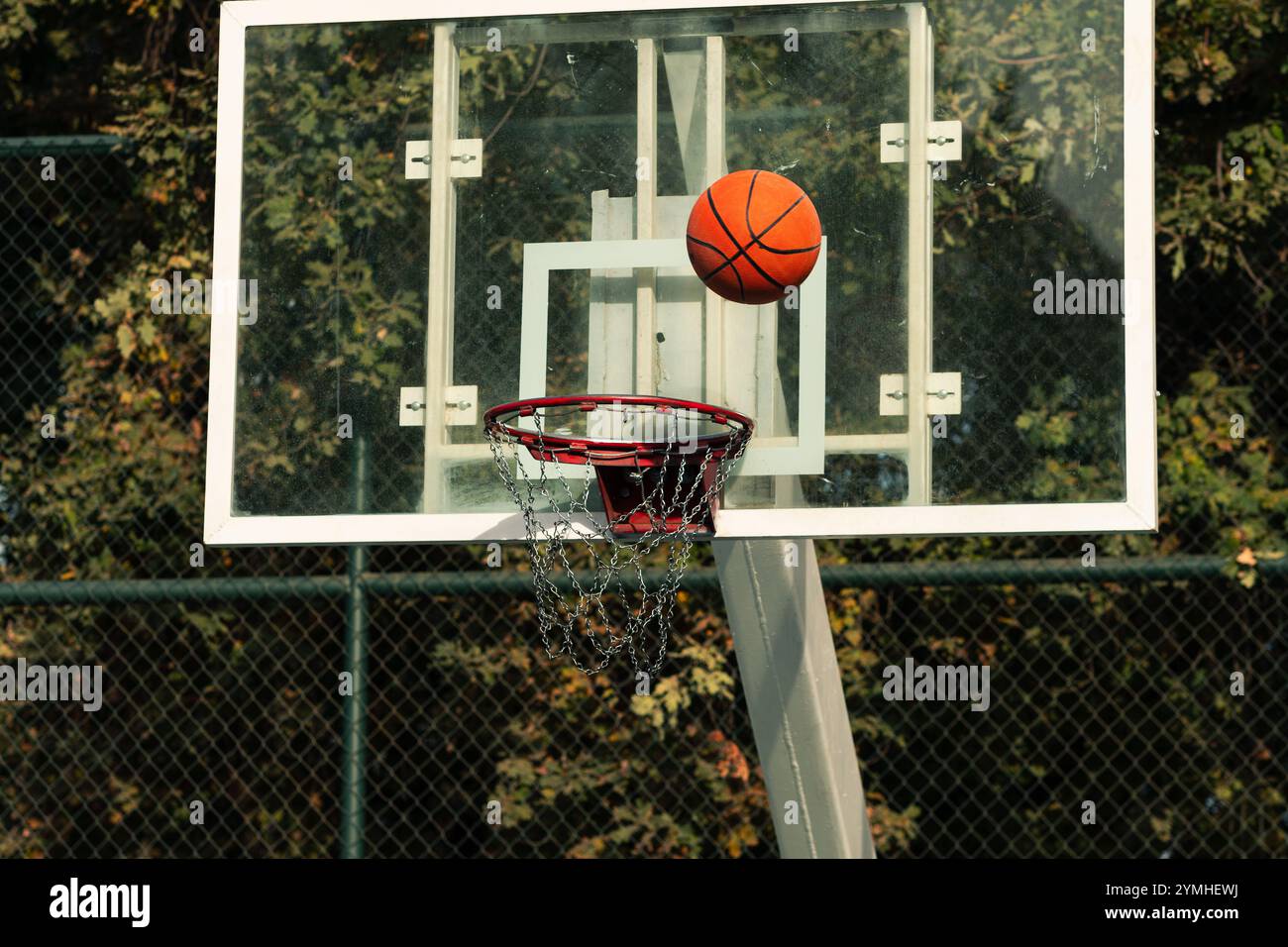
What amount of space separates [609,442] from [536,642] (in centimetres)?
277

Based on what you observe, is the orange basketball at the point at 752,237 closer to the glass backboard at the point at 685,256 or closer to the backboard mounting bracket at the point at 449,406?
the glass backboard at the point at 685,256

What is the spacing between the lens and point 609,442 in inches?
169

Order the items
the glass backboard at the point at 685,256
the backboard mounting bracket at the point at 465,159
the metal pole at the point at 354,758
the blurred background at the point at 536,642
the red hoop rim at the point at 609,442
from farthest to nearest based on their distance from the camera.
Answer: the blurred background at the point at 536,642
the metal pole at the point at 354,758
the backboard mounting bracket at the point at 465,159
the glass backboard at the point at 685,256
the red hoop rim at the point at 609,442

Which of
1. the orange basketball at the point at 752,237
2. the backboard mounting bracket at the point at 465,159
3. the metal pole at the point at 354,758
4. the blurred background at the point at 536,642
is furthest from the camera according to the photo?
the blurred background at the point at 536,642

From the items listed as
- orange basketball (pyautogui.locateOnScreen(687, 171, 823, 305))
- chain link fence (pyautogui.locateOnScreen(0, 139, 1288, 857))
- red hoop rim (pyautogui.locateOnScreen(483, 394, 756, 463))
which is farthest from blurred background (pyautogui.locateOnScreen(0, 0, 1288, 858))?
orange basketball (pyautogui.locateOnScreen(687, 171, 823, 305))

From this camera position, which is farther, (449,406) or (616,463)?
(449,406)

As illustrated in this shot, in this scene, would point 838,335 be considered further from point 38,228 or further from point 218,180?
point 38,228

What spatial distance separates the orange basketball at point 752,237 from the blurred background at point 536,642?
2.49 m

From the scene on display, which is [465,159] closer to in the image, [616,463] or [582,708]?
[616,463]

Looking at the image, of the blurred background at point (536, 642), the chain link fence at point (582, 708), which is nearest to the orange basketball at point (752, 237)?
the chain link fence at point (582, 708)

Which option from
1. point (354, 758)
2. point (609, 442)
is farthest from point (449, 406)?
point (354, 758)

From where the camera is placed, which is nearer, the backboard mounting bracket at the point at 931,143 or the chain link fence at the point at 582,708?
the backboard mounting bracket at the point at 931,143

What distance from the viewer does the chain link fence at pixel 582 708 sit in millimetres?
6621

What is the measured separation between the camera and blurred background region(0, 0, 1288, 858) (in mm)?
6562
